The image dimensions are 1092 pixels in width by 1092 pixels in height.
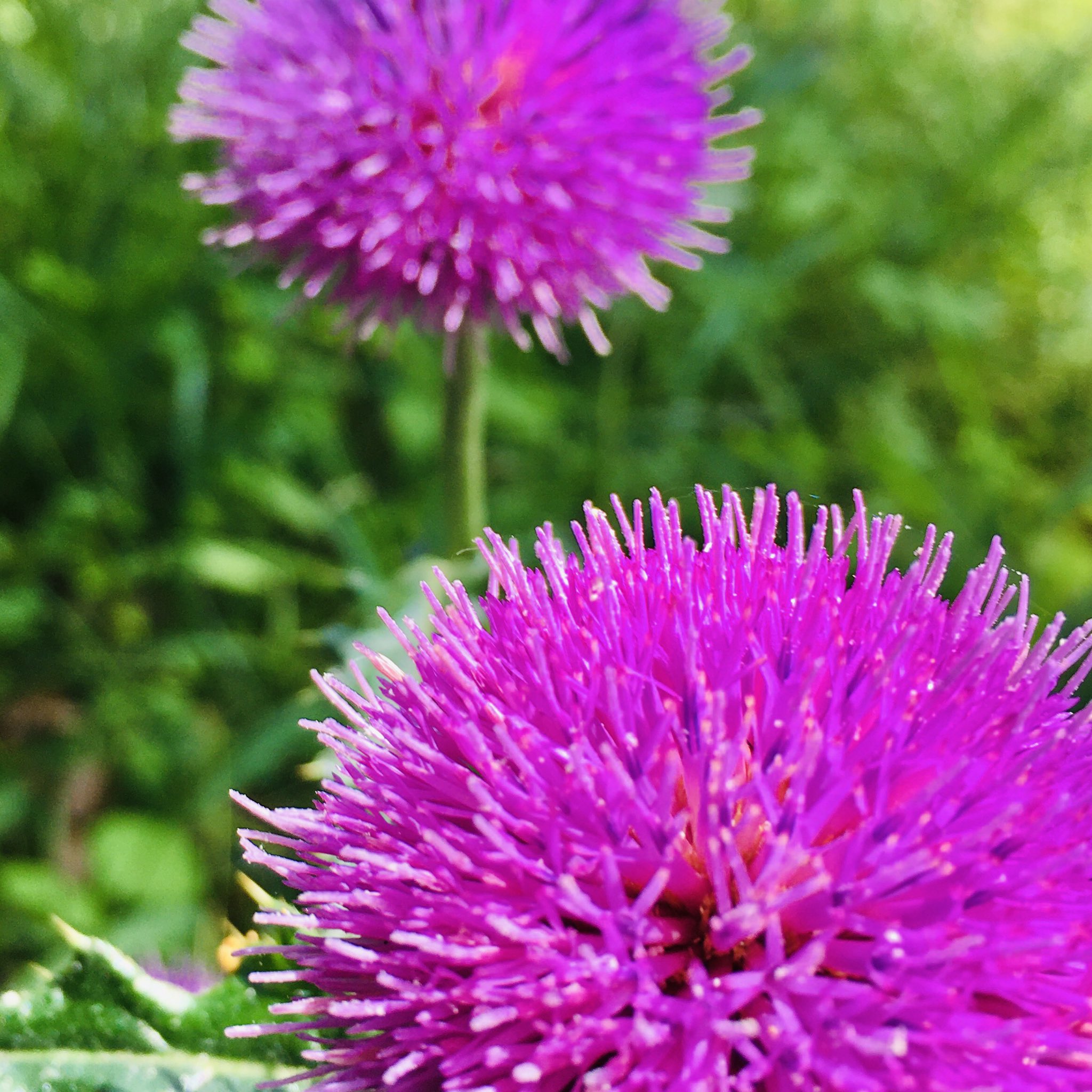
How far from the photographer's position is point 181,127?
5.87 feet

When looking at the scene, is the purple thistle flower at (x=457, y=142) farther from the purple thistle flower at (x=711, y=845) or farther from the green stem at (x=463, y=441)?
the purple thistle flower at (x=711, y=845)

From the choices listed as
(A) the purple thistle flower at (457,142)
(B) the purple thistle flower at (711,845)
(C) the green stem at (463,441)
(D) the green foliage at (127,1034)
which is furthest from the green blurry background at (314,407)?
(B) the purple thistle flower at (711,845)

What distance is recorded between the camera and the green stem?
2.01 meters

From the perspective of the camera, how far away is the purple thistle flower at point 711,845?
77cm

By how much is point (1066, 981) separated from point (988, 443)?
2617mm

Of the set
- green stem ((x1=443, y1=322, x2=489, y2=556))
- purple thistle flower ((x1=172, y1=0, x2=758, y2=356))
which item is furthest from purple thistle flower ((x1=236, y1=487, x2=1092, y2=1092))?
green stem ((x1=443, y1=322, x2=489, y2=556))

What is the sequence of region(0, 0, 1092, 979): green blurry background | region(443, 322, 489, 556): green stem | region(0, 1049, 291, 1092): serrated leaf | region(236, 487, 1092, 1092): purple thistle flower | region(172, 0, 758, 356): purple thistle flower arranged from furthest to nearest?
1. region(0, 0, 1092, 979): green blurry background
2. region(443, 322, 489, 556): green stem
3. region(172, 0, 758, 356): purple thistle flower
4. region(0, 1049, 291, 1092): serrated leaf
5. region(236, 487, 1092, 1092): purple thistle flower

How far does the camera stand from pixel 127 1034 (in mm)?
1105

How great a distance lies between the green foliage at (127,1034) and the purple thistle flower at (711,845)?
0.48 feet

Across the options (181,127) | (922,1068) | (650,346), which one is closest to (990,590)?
(922,1068)

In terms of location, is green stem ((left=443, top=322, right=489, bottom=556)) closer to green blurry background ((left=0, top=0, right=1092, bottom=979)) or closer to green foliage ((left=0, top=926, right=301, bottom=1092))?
green blurry background ((left=0, top=0, right=1092, bottom=979))

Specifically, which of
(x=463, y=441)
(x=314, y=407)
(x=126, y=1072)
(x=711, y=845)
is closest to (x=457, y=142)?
(x=463, y=441)

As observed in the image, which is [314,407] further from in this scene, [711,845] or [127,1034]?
[711,845]

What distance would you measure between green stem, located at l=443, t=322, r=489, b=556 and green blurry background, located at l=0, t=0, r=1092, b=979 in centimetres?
11
